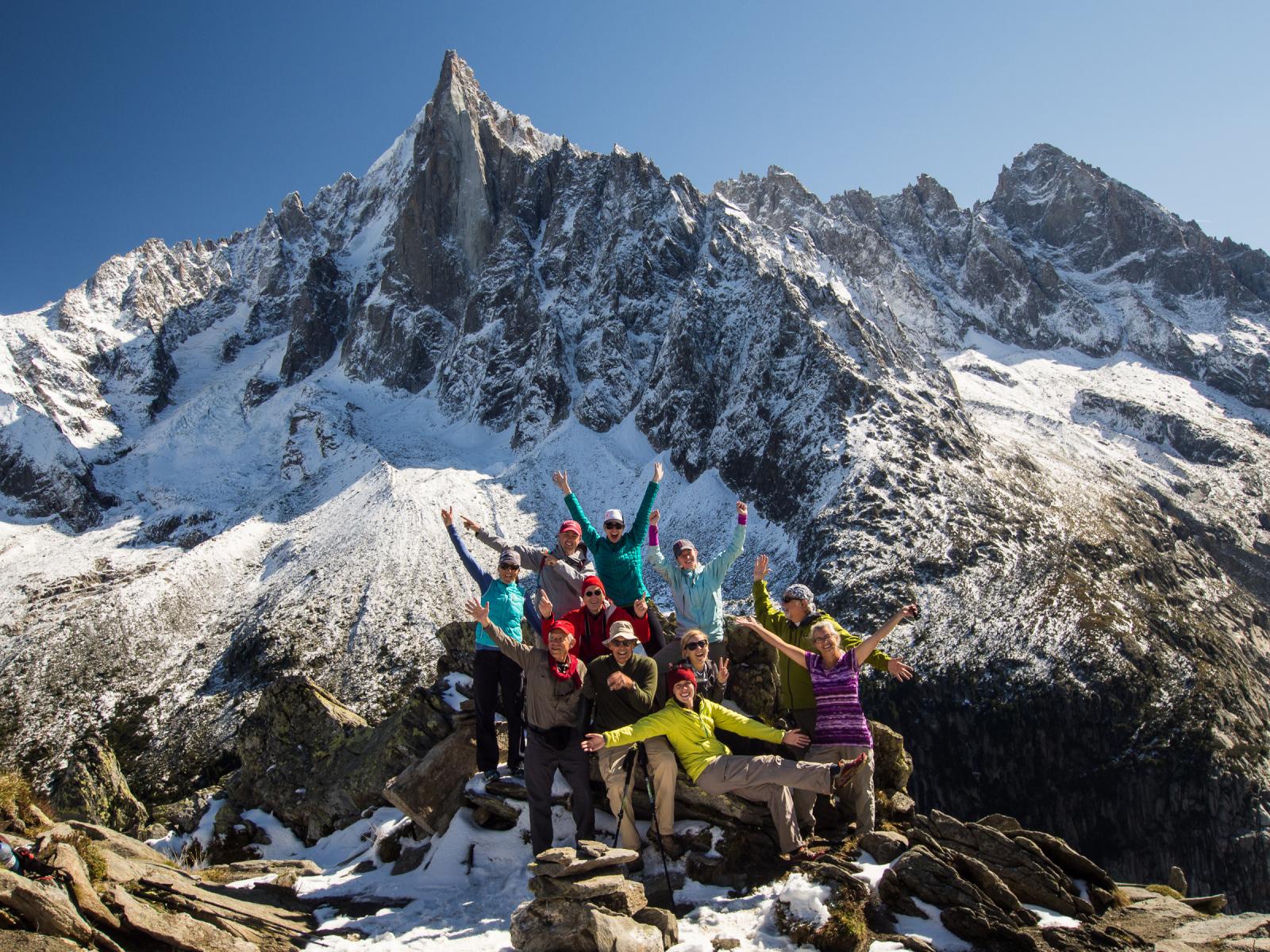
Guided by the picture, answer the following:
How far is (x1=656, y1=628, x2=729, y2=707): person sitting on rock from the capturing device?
38.9 feet

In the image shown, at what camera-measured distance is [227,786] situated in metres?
20.2

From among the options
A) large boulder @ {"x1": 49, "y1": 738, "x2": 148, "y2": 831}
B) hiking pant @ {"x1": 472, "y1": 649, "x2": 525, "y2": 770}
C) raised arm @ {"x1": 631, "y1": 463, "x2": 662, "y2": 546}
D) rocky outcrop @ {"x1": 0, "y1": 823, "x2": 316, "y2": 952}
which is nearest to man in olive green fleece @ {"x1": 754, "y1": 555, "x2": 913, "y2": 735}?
raised arm @ {"x1": 631, "y1": 463, "x2": 662, "y2": 546}

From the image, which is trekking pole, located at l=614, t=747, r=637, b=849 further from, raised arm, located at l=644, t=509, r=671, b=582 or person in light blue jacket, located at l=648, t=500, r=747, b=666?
raised arm, located at l=644, t=509, r=671, b=582

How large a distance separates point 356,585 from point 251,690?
15513 mm

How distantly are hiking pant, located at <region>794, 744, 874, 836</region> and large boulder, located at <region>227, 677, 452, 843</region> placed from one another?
9721mm

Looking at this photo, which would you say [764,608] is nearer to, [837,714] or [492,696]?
[837,714]

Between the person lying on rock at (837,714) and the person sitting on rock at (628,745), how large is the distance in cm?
223

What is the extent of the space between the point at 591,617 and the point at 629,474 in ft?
308

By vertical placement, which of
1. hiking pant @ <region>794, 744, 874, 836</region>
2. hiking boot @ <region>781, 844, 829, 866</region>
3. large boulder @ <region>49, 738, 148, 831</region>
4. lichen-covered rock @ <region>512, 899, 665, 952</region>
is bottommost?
large boulder @ <region>49, 738, 148, 831</region>

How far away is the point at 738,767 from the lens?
36.8 feet

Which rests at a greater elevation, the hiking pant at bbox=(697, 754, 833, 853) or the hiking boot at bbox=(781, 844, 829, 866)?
the hiking pant at bbox=(697, 754, 833, 853)

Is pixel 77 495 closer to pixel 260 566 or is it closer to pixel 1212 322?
pixel 260 566

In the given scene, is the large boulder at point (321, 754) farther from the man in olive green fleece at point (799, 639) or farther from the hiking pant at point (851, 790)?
the hiking pant at point (851, 790)

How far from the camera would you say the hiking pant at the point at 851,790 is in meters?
11.7
